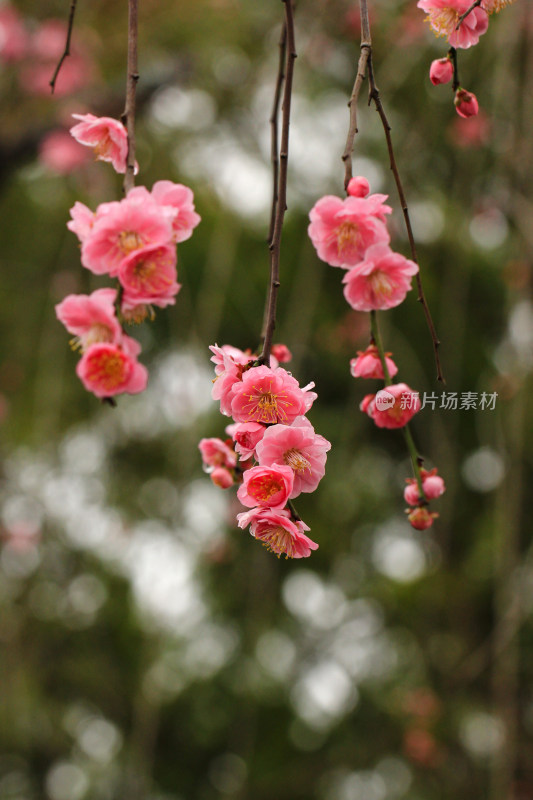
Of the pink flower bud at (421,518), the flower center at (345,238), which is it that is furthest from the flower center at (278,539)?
the flower center at (345,238)

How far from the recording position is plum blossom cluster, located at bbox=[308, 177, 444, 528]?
50 cm

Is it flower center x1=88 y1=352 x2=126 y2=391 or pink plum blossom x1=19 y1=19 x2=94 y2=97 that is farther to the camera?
pink plum blossom x1=19 y1=19 x2=94 y2=97

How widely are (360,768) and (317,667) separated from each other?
0.40m

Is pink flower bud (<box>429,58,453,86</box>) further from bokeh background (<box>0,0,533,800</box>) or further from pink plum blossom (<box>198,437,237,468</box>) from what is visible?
bokeh background (<box>0,0,533,800</box>)

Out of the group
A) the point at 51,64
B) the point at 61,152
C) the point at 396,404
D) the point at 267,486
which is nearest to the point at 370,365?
the point at 396,404

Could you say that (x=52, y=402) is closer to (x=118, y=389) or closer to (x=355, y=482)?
(x=355, y=482)

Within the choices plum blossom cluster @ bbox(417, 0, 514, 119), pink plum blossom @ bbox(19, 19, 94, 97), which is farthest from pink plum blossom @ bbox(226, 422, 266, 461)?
pink plum blossom @ bbox(19, 19, 94, 97)

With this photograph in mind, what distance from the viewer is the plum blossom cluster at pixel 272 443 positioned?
0.41m

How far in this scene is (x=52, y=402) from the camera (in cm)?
215

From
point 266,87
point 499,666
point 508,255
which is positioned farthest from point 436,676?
point 266,87

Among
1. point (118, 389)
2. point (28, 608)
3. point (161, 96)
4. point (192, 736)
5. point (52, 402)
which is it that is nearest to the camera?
point (118, 389)

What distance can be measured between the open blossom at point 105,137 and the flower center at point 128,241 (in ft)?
0.15

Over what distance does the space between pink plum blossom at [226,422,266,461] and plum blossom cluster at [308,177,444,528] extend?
108 mm

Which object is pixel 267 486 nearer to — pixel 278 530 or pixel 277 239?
pixel 278 530
